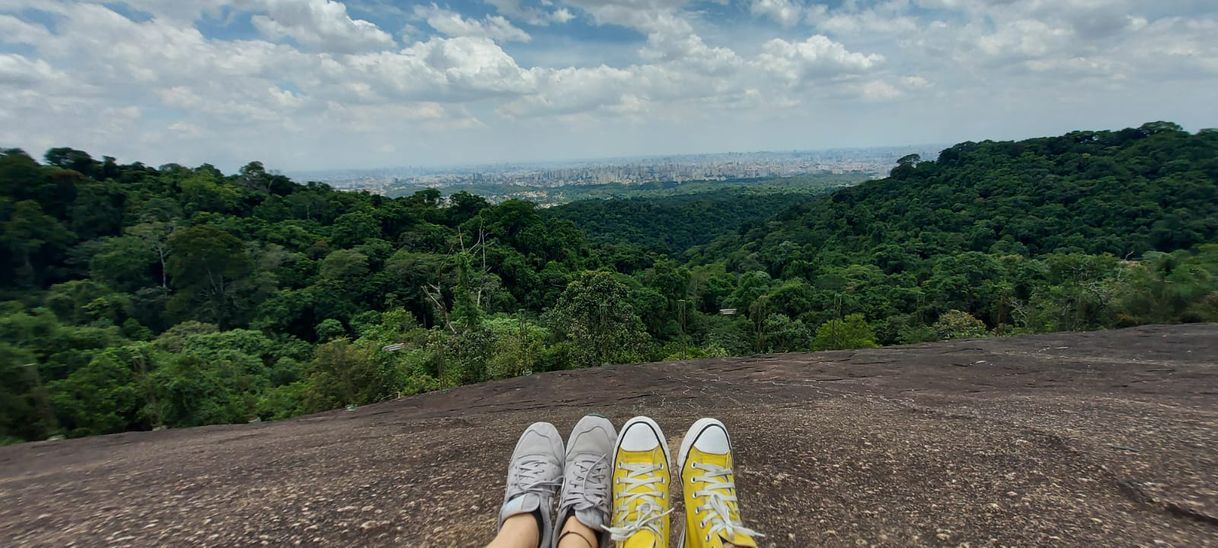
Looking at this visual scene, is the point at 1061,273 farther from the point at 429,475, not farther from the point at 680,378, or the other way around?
the point at 429,475

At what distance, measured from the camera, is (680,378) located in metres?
6.58

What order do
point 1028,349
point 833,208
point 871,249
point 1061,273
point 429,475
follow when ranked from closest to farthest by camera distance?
point 429,475 → point 1028,349 → point 1061,273 → point 871,249 → point 833,208

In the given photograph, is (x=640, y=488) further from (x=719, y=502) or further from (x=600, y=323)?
(x=600, y=323)

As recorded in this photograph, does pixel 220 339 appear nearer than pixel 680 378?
No

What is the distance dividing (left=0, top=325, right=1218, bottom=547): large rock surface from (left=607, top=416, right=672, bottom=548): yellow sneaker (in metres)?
0.65

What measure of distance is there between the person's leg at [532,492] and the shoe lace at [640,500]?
337 millimetres

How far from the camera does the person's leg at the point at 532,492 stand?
2271mm

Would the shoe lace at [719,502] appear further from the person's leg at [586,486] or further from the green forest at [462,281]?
the green forest at [462,281]

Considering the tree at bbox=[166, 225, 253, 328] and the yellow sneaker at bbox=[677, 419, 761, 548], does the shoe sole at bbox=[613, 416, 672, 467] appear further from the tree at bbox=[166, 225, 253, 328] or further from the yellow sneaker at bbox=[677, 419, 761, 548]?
the tree at bbox=[166, 225, 253, 328]

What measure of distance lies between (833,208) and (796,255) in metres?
21.4

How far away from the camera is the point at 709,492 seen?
246cm

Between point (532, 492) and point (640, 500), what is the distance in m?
0.54

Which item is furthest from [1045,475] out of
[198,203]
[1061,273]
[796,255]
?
[796,255]

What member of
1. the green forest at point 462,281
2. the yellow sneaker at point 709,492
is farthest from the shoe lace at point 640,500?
the green forest at point 462,281
